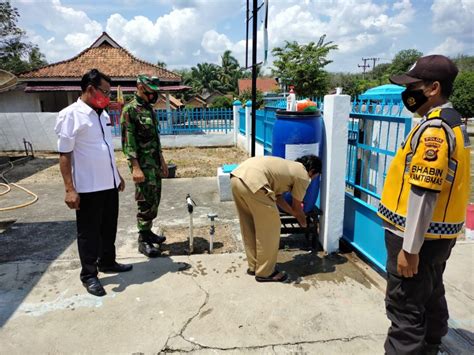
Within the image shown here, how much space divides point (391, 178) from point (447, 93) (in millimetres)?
514

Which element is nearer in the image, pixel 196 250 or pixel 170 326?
pixel 170 326

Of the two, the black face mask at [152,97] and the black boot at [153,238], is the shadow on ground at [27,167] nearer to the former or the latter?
the black boot at [153,238]

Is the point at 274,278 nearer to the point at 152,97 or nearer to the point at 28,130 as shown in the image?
the point at 152,97

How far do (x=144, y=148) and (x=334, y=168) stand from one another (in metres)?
1.94

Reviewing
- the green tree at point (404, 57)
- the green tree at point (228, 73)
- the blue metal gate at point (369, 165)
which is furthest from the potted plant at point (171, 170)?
the green tree at point (404, 57)

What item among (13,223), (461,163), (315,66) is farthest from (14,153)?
(315,66)

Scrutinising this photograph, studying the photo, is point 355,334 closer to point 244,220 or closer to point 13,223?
point 244,220

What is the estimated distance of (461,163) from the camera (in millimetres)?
1700

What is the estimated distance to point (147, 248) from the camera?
3.71 meters

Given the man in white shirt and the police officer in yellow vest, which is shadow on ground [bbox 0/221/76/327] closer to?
the man in white shirt

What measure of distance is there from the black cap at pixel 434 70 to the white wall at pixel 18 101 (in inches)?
753

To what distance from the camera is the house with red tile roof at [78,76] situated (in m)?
16.5

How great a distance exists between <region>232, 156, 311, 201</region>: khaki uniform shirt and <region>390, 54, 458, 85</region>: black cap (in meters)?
1.28

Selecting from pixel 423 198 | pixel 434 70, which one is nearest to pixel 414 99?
pixel 434 70
